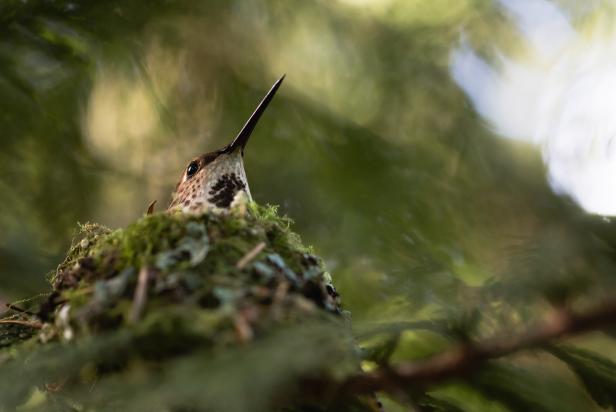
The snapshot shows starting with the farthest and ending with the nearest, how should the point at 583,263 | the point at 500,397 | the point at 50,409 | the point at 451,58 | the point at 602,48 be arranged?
the point at 451,58 → the point at 602,48 → the point at 50,409 → the point at 500,397 → the point at 583,263

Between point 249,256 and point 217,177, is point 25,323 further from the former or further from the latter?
point 217,177

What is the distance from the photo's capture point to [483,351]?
132cm

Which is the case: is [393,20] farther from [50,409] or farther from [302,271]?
[50,409]

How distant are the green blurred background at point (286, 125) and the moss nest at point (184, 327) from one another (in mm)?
1984

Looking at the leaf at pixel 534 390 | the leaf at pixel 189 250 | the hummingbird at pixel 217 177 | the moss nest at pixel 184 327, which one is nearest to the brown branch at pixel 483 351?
the moss nest at pixel 184 327

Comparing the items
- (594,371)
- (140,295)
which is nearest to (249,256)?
(140,295)

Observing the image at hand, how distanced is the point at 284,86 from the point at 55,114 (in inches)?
72.8

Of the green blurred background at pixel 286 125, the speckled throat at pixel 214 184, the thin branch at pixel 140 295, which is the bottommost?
the thin branch at pixel 140 295

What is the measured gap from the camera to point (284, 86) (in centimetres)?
527

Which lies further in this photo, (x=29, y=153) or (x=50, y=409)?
(x=29, y=153)

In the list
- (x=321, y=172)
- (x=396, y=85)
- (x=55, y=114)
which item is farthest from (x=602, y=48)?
(x=55, y=114)

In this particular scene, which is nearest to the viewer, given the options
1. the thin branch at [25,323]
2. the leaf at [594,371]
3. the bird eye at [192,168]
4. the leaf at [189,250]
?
the leaf at [594,371]

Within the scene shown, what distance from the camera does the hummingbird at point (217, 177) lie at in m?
4.03

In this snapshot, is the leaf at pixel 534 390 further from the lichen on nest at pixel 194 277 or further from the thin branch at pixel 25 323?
the thin branch at pixel 25 323
